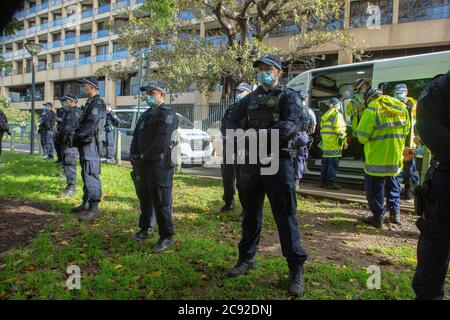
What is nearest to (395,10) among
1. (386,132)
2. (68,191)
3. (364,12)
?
(364,12)

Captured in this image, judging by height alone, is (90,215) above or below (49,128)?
below

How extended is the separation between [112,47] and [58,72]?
1145 cm

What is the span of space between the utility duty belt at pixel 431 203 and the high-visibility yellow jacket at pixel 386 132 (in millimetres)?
2547

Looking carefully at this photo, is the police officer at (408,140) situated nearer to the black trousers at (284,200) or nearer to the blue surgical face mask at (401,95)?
the blue surgical face mask at (401,95)

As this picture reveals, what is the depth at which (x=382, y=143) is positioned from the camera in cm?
533

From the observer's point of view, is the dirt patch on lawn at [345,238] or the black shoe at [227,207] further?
the black shoe at [227,207]

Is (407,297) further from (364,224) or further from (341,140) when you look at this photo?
(341,140)

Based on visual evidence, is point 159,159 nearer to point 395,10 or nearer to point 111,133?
point 111,133

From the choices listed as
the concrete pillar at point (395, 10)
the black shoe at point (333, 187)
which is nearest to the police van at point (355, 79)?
the black shoe at point (333, 187)

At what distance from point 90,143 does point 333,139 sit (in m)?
4.84

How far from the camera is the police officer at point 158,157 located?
14.2ft

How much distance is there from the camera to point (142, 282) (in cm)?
351

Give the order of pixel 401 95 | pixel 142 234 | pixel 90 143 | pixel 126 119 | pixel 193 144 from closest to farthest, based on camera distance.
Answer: pixel 142 234, pixel 90 143, pixel 401 95, pixel 193 144, pixel 126 119

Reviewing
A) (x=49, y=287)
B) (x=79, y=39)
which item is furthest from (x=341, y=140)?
(x=79, y=39)
